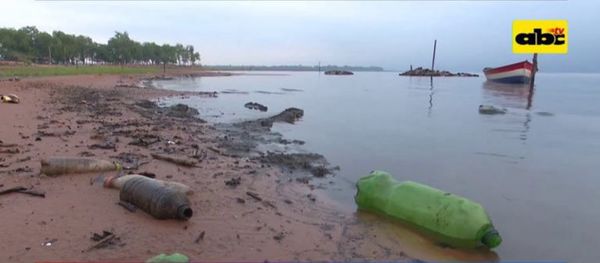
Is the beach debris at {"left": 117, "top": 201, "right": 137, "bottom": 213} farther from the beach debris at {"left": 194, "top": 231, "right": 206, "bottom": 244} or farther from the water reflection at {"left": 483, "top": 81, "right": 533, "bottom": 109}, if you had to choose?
the water reflection at {"left": 483, "top": 81, "right": 533, "bottom": 109}

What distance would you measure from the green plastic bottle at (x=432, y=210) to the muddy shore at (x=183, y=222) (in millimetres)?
433

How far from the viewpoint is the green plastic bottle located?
491 centimetres

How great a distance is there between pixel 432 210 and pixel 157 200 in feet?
11.5

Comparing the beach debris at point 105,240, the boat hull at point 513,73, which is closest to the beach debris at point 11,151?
the beach debris at point 105,240

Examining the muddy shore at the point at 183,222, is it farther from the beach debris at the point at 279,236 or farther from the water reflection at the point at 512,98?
the water reflection at the point at 512,98

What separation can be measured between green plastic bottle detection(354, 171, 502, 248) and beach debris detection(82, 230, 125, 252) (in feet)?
11.7

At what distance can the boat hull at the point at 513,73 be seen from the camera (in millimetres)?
56806

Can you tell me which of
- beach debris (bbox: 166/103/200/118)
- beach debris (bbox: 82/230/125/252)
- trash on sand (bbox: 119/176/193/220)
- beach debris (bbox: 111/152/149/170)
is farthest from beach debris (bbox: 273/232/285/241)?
beach debris (bbox: 166/103/200/118)

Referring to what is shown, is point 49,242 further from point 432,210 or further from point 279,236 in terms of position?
point 432,210

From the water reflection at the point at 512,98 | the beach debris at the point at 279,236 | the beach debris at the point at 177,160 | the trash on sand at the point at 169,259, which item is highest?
the water reflection at the point at 512,98

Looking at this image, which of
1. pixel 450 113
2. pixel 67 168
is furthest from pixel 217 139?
pixel 450 113

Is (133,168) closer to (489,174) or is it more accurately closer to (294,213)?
(294,213)

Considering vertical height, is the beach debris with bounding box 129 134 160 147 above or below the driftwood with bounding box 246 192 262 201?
above

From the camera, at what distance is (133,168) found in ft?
23.3
